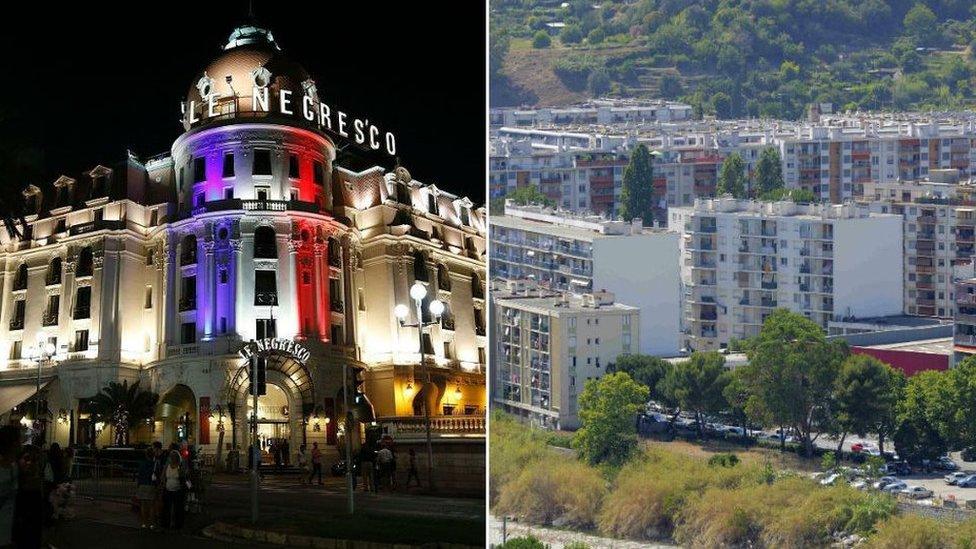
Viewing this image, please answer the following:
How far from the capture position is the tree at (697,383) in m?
→ 11.3

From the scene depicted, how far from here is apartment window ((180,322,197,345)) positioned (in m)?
20.3

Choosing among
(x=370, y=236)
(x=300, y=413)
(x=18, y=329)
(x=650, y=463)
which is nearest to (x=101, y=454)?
(x=300, y=413)

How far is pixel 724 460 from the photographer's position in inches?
446

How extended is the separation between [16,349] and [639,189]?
456 inches

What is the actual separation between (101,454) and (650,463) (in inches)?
302

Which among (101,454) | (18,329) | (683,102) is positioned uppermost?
(683,102)

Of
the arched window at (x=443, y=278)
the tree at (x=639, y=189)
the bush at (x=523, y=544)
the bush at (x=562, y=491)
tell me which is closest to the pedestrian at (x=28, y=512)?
the bush at (x=523, y=544)

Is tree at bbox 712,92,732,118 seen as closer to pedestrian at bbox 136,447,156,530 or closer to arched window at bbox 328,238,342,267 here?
pedestrian at bbox 136,447,156,530

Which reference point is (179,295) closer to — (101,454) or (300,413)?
(300,413)

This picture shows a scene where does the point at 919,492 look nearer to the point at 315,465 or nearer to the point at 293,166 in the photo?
the point at 315,465

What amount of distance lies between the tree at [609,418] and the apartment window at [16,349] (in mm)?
10943

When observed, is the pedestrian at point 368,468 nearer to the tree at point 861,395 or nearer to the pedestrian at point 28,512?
the tree at point 861,395

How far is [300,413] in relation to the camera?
1920cm

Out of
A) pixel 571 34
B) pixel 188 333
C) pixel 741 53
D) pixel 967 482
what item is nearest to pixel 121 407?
pixel 188 333
